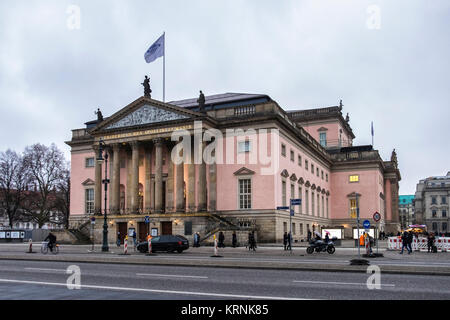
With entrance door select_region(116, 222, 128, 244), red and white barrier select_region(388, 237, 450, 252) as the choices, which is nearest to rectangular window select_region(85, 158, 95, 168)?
entrance door select_region(116, 222, 128, 244)

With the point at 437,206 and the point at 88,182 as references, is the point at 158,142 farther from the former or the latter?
the point at 437,206

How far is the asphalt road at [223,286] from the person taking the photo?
11062 mm

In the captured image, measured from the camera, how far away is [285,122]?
1956 inches

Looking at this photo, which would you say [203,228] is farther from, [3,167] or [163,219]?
[3,167]

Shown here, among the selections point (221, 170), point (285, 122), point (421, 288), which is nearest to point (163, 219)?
point (221, 170)

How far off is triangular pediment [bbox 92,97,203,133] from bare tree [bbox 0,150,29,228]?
29468 mm


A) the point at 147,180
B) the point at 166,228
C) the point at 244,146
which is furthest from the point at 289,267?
the point at 147,180

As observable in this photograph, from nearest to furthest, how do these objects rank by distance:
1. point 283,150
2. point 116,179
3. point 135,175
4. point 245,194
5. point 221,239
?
1. point 221,239
2. point 245,194
3. point 283,150
4. point 135,175
5. point 116,179

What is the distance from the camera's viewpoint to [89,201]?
59375mm

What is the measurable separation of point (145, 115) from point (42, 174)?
1380 inches

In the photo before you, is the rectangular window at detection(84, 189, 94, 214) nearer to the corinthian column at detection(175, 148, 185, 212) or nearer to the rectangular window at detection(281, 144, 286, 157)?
the corinthian column at detection(175, 148, 185, 212)

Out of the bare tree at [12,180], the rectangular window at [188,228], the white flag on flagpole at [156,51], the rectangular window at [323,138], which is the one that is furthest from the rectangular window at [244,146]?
the bare tree at [12,180]

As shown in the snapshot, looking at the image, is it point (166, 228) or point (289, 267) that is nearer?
point (289, 267)

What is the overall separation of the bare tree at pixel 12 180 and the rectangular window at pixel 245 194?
141 feet
